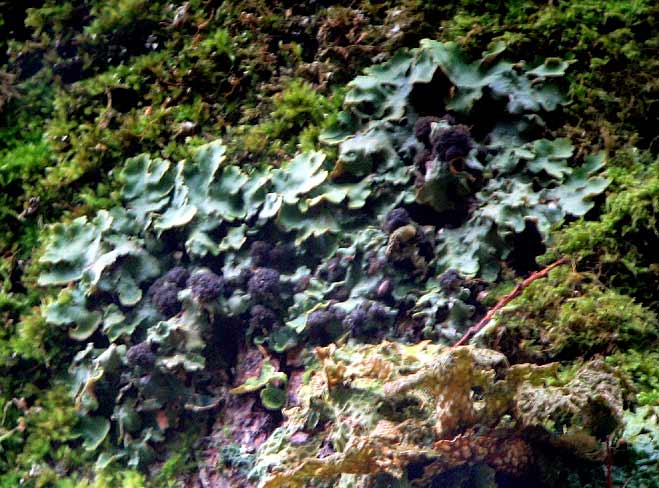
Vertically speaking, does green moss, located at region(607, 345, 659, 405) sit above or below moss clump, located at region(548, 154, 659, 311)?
below

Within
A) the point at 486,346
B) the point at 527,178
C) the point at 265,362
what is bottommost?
the point at 265,362

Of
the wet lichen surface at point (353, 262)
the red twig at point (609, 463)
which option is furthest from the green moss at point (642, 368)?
the red twig at point (609, 463)

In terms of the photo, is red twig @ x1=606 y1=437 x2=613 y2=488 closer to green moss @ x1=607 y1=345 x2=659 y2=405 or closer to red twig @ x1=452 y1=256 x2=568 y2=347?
green moss @ x1=607 y1=345 x2=659 y2=405

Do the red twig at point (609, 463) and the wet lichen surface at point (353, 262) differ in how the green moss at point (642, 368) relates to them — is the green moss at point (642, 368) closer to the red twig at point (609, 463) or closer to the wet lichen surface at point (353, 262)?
the wet lichen surface at point (353, 262)

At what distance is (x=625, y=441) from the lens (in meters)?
1.44

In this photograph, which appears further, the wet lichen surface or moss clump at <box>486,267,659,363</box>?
moss clump at <box>486,267,659,363</box>

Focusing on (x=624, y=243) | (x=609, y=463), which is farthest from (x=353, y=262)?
(x=609, y=463)

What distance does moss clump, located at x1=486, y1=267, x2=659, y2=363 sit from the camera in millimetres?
1691

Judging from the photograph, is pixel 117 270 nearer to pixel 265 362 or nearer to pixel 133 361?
pixel 133 361

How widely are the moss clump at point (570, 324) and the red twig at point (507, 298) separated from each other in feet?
0.06

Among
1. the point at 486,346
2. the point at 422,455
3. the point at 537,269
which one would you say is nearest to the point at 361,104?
the point at 537,269

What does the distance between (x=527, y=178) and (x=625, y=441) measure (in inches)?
31.3

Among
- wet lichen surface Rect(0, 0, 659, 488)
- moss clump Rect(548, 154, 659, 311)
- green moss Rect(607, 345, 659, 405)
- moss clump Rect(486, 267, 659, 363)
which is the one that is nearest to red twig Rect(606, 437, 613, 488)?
wet lichen surface Rect(0, 0, 659, 488)

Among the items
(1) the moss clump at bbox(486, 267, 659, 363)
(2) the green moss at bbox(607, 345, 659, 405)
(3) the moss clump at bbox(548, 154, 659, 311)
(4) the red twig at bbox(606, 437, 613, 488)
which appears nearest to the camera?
(4) the red twig at bbox(606, 437, 613, 488)
